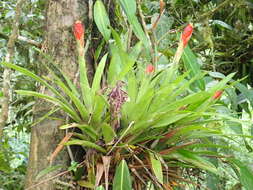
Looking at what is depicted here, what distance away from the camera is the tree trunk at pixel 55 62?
847 millimetres

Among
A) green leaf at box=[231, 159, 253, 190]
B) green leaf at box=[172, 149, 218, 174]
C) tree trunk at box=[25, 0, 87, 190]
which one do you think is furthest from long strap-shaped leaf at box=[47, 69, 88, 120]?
green leaf at box=[231, 159, 253, 190]

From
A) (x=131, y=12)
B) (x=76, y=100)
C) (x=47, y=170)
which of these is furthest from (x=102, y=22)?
(x=47, y=170)

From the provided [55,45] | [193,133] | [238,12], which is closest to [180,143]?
[193,133]

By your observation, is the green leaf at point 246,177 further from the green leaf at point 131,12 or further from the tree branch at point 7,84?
the tree branch at point 7,84

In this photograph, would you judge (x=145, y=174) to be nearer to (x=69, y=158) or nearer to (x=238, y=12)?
(x=69, y=158)

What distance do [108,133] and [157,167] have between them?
0.13 metres

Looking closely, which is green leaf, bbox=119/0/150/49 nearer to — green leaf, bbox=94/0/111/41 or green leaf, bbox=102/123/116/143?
green leaf, bbox=94/0/111/41

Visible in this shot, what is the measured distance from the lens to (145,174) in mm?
819

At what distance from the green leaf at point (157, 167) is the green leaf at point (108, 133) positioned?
0.32ft

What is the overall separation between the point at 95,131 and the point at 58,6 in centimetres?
39

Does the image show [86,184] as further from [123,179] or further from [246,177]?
[246,177]

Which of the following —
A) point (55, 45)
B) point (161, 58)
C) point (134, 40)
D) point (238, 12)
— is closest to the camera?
point (55, 45)

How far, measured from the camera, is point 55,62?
916 millimetres

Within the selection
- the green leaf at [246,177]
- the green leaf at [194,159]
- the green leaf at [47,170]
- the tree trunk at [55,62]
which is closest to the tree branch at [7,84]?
the tree trunk at [55,62]
